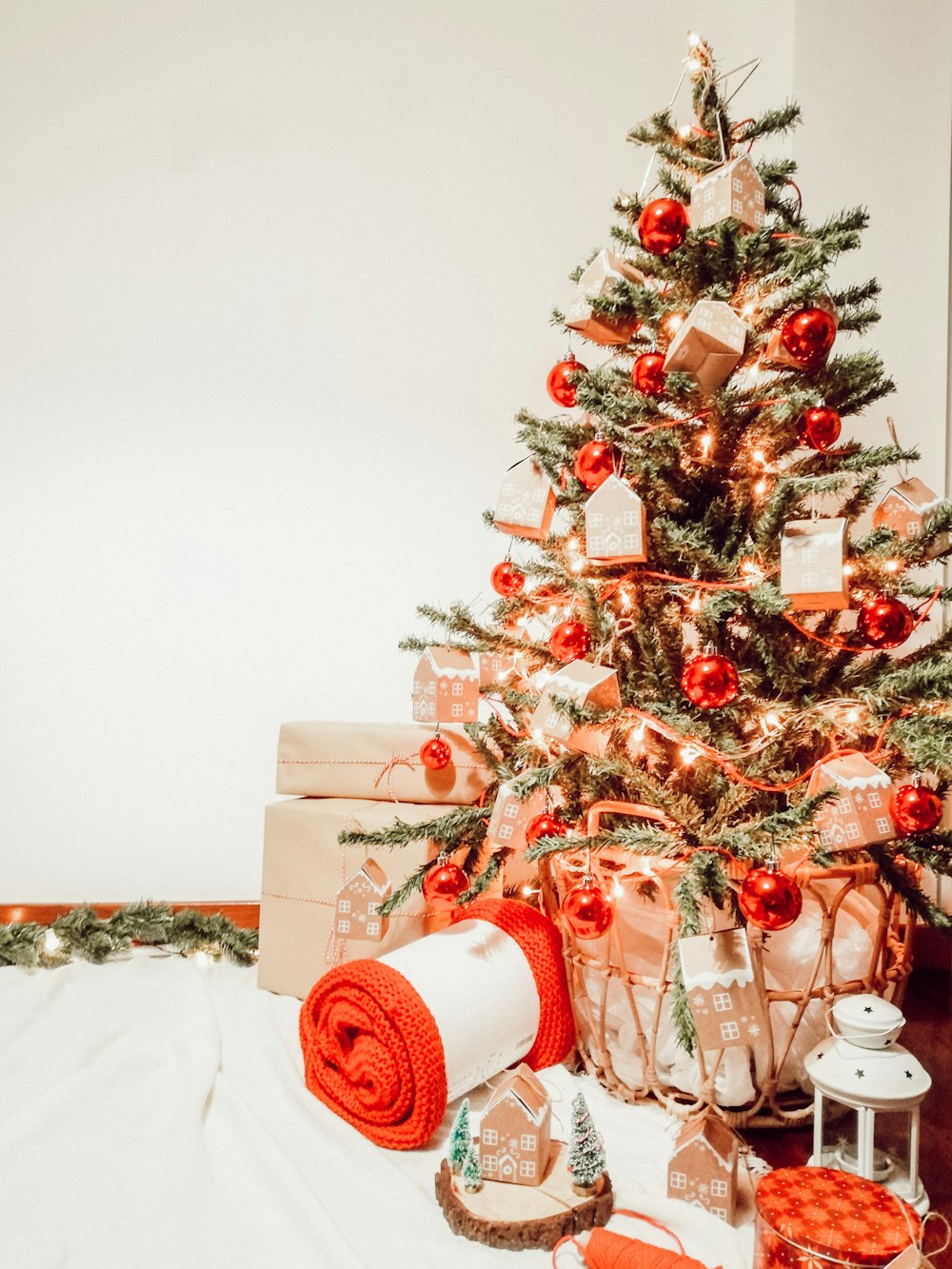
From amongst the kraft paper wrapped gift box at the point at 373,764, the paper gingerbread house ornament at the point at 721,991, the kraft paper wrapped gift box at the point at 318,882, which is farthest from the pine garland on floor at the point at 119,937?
the paper gingerbread house ornament at the point at 721,991

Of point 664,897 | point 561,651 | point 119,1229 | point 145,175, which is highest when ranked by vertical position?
point 145,175

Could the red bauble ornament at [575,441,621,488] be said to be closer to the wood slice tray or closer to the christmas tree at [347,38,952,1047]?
the christmas tree at [347,38,952,1047]

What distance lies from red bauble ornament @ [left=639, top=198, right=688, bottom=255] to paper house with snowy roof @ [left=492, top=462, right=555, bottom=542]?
29cm

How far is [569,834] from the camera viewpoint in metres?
0.97

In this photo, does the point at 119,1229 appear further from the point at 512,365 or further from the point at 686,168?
the point at 512,365

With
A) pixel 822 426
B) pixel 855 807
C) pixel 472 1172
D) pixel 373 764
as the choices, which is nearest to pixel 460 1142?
pixel 472 1172

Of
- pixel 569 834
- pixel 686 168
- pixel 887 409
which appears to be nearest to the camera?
pixel 569 834

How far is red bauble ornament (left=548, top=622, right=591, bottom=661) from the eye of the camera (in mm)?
1053

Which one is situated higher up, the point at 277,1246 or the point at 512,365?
the point at 512,365

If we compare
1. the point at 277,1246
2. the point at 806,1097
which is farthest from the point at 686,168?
the point at 277,1246

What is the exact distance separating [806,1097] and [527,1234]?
408 mm

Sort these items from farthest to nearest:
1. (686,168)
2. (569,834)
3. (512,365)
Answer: (512,365) → (686,168) → (569,834)

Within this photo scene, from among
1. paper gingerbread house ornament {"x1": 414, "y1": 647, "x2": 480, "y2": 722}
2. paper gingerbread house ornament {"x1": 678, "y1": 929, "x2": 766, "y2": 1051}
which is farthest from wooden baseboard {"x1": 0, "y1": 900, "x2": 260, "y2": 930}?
paper gingerbread house ornament {"x1": 678, "y1": 929, "x2": 766, "y2": 1051}

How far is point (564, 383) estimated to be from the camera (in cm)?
115
